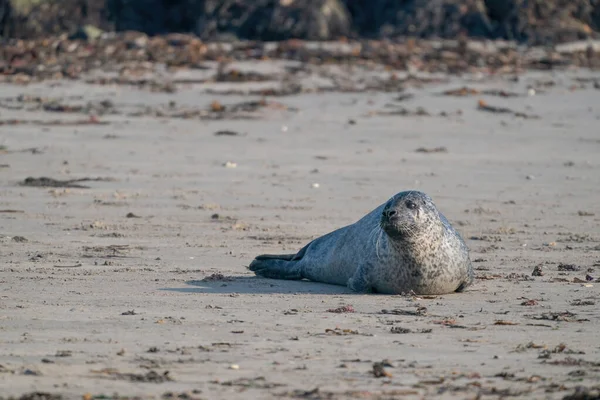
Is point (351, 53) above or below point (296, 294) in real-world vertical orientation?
above

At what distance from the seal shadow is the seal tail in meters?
0.06

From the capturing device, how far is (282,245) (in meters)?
8.54

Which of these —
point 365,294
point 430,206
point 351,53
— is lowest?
point 365,294

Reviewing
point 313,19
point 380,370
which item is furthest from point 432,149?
point 313,19

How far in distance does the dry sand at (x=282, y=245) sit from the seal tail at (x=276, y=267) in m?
0.08

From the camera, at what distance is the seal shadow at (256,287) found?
6.80 m

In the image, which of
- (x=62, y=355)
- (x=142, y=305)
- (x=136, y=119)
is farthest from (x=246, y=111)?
(x=62, y=355)

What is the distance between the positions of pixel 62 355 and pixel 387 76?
1431 cm

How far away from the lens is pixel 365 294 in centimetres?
689

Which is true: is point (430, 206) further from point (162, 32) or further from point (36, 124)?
point (162, 32)

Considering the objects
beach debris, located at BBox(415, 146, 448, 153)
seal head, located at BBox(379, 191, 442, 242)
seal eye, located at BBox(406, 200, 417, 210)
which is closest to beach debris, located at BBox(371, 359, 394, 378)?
seal head, located at BBox(379, 191, 442, 242)

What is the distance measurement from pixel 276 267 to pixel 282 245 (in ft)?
3.61

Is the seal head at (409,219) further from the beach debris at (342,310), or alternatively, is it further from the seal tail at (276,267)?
the seal tail at (276,267)

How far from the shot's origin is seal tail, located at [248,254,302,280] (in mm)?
7426
